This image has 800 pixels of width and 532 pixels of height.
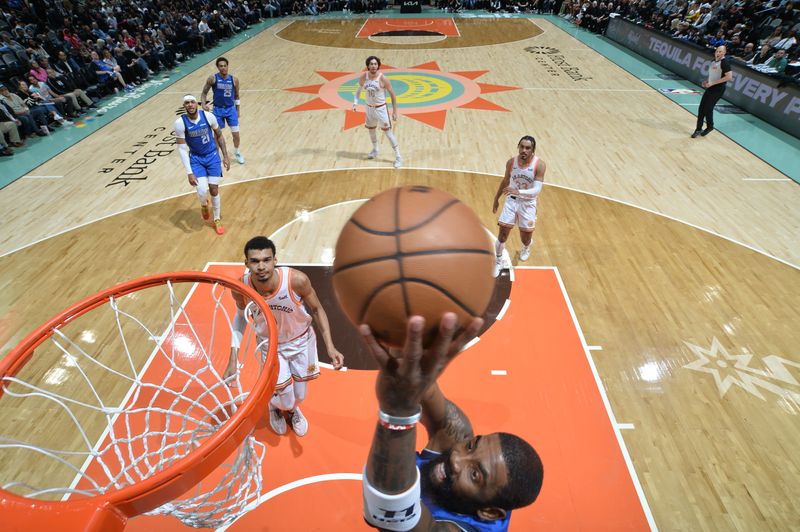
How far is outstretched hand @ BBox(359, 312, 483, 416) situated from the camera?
119cm

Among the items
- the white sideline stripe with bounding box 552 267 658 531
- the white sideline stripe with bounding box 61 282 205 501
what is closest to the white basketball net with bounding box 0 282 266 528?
the white sideline stripe with bounding box 61 282 205 501

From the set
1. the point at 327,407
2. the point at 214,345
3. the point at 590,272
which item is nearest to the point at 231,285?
the point at 327,407

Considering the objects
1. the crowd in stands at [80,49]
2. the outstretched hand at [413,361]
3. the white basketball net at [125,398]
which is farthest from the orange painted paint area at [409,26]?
the outstretched hand at [413,361]

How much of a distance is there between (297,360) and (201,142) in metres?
3.77

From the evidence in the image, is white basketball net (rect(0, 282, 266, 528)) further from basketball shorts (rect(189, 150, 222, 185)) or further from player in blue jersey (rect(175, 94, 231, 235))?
basketball shorts (rect(189, 150, 222, 185))

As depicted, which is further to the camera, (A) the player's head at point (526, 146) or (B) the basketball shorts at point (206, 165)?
(B) the basketball shorts at point (206, 165)


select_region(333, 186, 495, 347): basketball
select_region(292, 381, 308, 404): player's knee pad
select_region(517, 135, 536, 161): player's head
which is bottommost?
select_region(292, 381, 308, 404): player's knee pad

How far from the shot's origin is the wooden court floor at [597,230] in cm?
390

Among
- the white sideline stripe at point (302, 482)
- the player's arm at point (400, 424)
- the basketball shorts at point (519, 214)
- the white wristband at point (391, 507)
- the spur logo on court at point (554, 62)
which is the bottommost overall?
the spur logo on court at point (554, 62)

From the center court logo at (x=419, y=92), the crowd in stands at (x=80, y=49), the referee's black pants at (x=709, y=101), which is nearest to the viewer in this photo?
the referee's black pants at (x=709, y=101)

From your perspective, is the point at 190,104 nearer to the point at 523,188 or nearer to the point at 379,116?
the point at 379,116

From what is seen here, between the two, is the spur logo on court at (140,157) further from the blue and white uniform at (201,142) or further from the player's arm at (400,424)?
the player's arm at (400,424)

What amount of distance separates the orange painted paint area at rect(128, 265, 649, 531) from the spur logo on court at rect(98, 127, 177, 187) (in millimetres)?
5967

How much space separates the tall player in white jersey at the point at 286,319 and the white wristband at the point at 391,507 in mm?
1886
